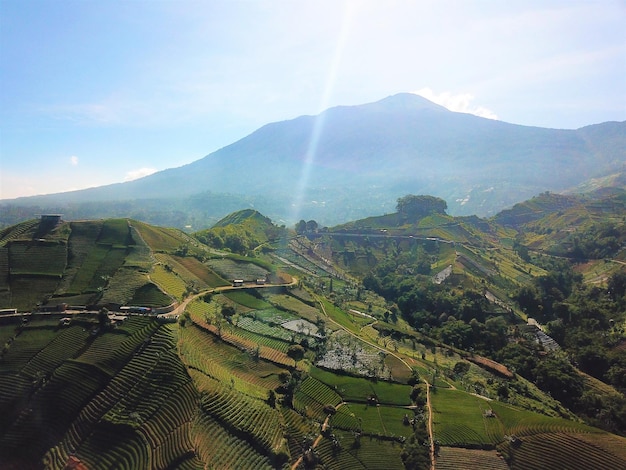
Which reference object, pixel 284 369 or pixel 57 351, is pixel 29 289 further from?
pixel 284 369

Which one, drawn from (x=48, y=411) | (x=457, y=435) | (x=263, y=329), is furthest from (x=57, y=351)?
(x=457, y=435)

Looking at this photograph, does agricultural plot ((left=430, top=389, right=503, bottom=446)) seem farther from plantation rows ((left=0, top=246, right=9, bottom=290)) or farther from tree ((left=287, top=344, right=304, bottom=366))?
plantation rows ((left=0, top=246, right=9, bottom=290))

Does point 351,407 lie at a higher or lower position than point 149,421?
lower

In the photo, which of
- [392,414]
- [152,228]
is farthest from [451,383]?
[152,228]

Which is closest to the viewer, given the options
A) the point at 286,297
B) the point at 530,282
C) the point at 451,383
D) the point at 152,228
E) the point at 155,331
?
the point at 155,331

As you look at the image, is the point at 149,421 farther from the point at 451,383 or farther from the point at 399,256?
the point at 399,256

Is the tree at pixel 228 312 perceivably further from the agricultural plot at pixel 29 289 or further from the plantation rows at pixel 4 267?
the plantation rows at pixel 4 267
